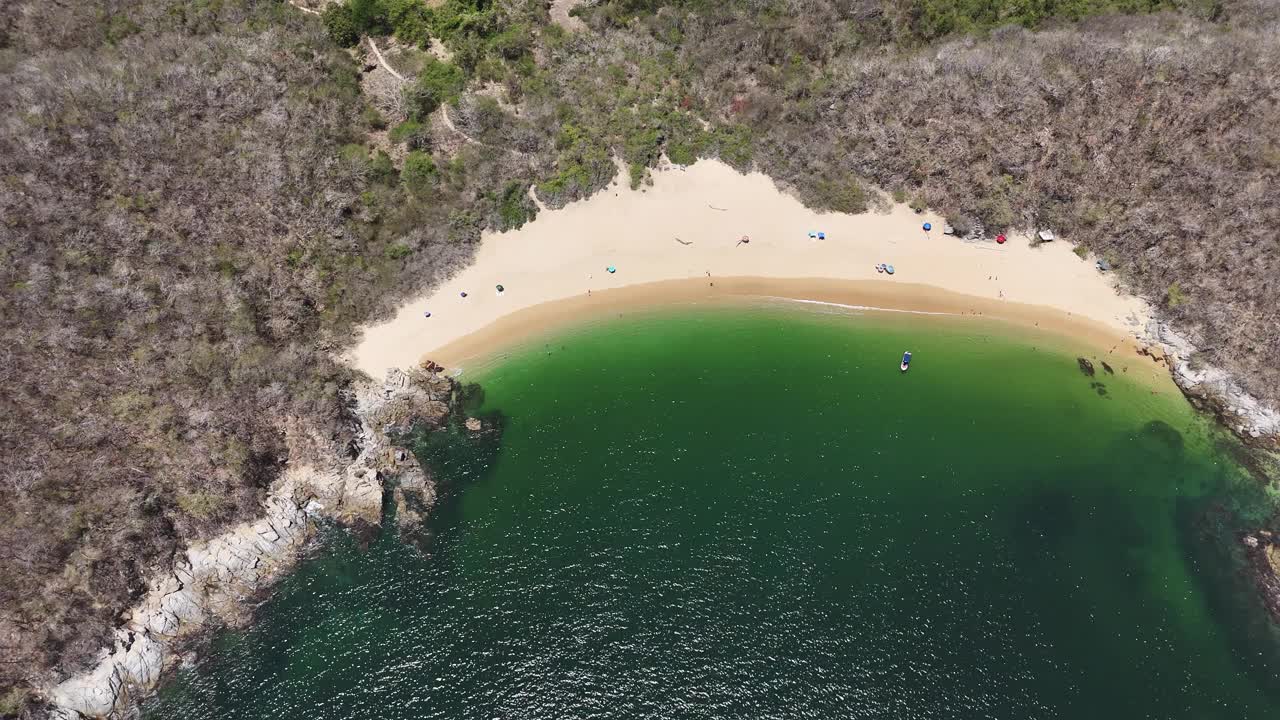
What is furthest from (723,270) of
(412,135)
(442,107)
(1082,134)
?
(1082,134)

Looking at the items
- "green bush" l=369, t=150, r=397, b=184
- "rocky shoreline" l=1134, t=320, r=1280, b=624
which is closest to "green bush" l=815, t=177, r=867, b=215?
"rocky shoreline" l=1134, t=320, r=1280, b=624

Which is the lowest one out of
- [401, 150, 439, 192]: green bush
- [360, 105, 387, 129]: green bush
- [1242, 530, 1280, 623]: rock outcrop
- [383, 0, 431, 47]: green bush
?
[1242, 530, 1280, 623]: rock outcrop

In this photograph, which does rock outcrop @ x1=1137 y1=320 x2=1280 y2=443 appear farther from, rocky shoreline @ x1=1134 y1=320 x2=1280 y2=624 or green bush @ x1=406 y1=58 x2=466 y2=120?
green bush @ x1=406 y1=58 x2=466 y2=120

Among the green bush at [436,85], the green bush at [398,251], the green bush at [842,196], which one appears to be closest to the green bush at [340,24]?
the green bush at [436,85]

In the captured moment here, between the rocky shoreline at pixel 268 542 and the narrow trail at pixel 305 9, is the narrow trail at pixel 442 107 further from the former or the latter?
the rocky shoreline at pixel 268 542

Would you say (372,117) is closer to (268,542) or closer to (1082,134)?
(268,542)

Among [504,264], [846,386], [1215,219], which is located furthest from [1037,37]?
[504,264]
